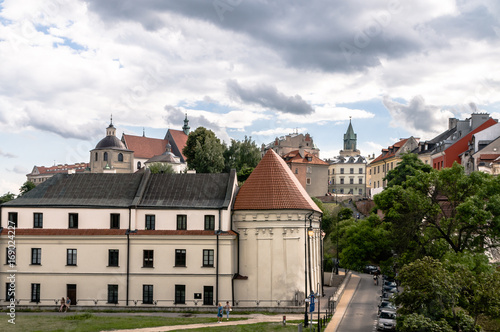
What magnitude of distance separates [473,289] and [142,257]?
84.2 ft

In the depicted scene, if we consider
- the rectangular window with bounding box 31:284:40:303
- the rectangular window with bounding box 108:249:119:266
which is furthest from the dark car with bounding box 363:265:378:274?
the rectangular window with bounding box 31:284:40:303

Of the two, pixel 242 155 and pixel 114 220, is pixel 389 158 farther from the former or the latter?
pixel 114 220

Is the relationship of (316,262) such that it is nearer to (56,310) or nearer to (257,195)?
(257,195)

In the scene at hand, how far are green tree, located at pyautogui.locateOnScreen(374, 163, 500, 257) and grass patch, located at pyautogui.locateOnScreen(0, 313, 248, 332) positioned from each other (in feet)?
65.0

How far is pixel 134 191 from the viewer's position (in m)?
48.8

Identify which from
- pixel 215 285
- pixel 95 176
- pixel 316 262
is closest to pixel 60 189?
pixel 95 176

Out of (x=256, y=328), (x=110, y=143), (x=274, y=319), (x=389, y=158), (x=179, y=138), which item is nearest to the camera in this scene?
(x=256, y=328)

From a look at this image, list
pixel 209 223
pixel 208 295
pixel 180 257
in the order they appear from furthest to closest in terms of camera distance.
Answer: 1. pixel 209 223
2. pixel 180 257
3. pixel 208 295

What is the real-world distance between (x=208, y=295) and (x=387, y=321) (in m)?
15.2

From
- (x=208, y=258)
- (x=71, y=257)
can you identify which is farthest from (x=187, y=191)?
(x=71, y=257)

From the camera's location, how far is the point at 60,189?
4903 cm

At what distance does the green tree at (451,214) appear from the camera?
44.4 meters

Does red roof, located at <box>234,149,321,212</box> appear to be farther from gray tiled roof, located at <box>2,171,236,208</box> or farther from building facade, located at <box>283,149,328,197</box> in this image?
building facade, located at <box>283,149,328,197</box>

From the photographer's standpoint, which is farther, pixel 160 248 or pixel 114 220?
pixel 114 220
